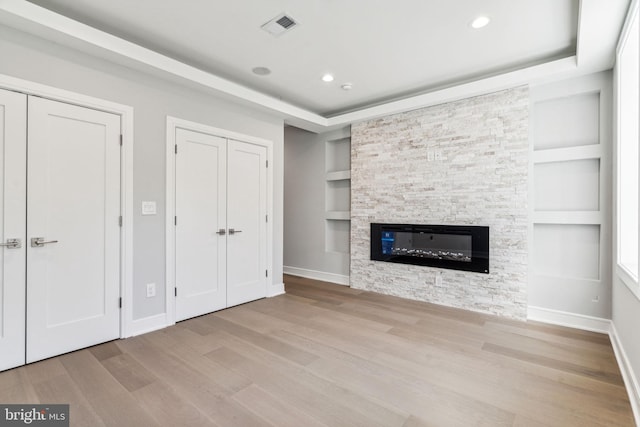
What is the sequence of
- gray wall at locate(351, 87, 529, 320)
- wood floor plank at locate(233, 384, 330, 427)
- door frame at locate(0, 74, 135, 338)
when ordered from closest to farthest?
wood floor plank at locate(233, 384, 330, 427) < door frame at locate(0, 74, 135, 338) < gray wall at locate(351, 87, 529, 320)

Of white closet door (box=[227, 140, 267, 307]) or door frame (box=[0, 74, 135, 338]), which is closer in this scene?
door frame (box=[0, 74, 135, 338])

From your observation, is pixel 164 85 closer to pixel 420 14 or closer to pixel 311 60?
pixel 311 60

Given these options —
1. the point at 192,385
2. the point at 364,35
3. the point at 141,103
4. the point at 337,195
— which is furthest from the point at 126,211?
the point at 337,195

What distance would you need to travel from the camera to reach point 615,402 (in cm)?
194

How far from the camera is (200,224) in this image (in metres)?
3.57

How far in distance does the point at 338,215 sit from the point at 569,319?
3.24m

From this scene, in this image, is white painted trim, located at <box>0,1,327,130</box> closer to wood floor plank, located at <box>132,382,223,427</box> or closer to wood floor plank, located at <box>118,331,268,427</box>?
wood floor plank, located at <box>118,331,268,427</box>

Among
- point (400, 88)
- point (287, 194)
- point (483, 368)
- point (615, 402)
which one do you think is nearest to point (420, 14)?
point (400, 88)

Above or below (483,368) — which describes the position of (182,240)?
above

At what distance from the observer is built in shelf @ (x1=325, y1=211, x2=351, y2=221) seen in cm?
511

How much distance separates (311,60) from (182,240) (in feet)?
7.89

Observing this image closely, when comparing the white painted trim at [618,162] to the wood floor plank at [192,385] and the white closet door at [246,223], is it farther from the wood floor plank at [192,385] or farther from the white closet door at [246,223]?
the white closet door at [246,223]

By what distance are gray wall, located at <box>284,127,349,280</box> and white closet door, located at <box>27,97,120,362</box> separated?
10.5 feet

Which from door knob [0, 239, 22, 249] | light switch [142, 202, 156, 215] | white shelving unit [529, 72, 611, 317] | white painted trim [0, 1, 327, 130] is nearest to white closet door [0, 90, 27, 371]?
door knob [0, 239, 22, 249]
